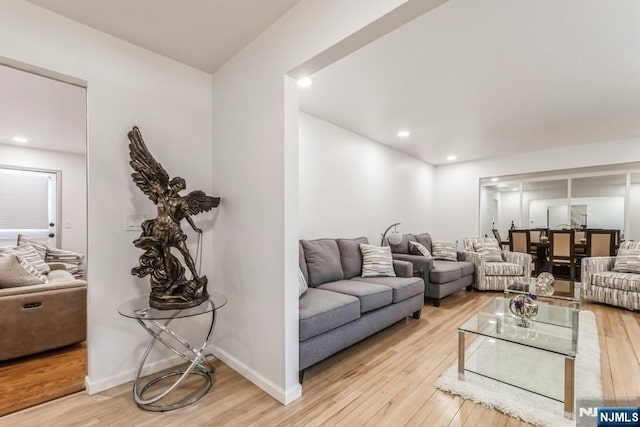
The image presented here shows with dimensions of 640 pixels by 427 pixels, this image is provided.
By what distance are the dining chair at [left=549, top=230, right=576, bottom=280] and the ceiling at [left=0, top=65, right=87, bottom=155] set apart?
6711mm

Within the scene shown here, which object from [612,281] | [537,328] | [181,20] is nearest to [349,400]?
[537,328]

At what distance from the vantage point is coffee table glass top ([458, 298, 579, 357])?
2.03m

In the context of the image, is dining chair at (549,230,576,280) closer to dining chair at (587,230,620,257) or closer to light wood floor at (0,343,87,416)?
dining chair at (587,230,620,257)

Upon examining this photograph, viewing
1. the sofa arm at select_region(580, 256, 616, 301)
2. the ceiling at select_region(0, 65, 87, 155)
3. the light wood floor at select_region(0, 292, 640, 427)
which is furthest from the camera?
the sofa arm at select_region(580, 256, 616, 301)

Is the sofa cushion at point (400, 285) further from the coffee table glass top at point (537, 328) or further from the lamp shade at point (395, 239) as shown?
the lamp shade at point (395, 239)

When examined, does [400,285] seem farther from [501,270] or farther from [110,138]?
[110,138]

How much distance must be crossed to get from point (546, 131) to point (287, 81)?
405cm

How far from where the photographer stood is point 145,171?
200 cm

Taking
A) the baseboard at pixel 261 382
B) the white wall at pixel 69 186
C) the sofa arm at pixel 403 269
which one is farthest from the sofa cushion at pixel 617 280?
the white wall at pixel 69 186

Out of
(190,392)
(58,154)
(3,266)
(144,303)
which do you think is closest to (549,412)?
(190,392)

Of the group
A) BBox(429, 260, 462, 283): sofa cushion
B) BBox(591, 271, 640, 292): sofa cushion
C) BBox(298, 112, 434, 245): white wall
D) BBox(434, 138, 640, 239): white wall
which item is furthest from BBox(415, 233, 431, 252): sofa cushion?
BBox(591, 271, 640, 292): sofa cushion

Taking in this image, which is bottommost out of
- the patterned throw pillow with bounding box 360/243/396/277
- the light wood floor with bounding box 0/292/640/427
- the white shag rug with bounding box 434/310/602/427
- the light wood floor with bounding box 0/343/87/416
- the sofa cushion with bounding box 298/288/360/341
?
the light wood floor with bounding box 0/343/87/416

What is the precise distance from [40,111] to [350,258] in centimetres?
383

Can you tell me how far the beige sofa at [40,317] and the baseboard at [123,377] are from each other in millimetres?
817
